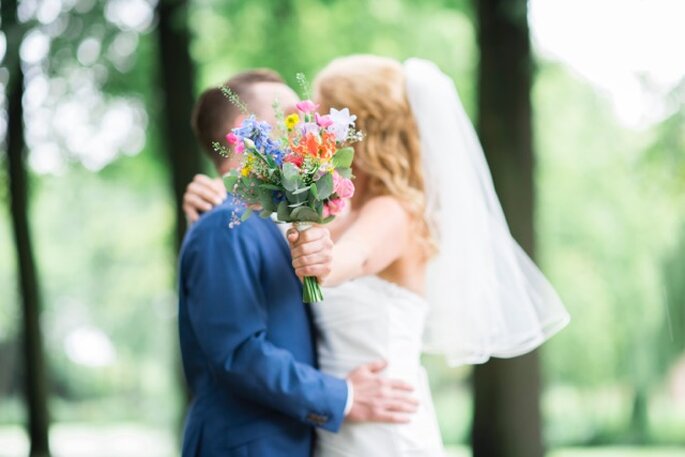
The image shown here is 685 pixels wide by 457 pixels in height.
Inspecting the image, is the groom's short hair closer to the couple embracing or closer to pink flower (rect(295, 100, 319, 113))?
the couple embracing

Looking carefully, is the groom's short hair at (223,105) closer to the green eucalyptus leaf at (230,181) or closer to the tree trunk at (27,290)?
the green eucalyptus leaf at (230,181)

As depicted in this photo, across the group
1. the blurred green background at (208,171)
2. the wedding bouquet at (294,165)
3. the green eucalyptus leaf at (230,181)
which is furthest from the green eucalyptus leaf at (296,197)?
the blurred green background at (208,171)

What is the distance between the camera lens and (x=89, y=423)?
103ft

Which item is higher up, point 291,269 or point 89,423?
point 291,269

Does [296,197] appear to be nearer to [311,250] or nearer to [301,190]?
[301,190]

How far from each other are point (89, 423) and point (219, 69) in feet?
66.0

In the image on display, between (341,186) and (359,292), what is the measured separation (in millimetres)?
777

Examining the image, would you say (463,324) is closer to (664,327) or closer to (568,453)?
(664,327)

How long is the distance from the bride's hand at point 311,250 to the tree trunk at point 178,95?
259 inches

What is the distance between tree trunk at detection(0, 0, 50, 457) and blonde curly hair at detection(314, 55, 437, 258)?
9.51m

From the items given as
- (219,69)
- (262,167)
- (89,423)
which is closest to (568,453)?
→ (219,69)

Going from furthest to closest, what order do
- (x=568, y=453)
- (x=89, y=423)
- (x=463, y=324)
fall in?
(x=89, y=423) → (x=568, y=453) → (x=463, y=324)

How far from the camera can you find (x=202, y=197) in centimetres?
418

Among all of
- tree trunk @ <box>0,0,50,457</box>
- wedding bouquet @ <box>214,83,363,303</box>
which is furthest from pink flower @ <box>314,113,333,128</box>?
tree trunk @ <box>0,0,50,457</box>
